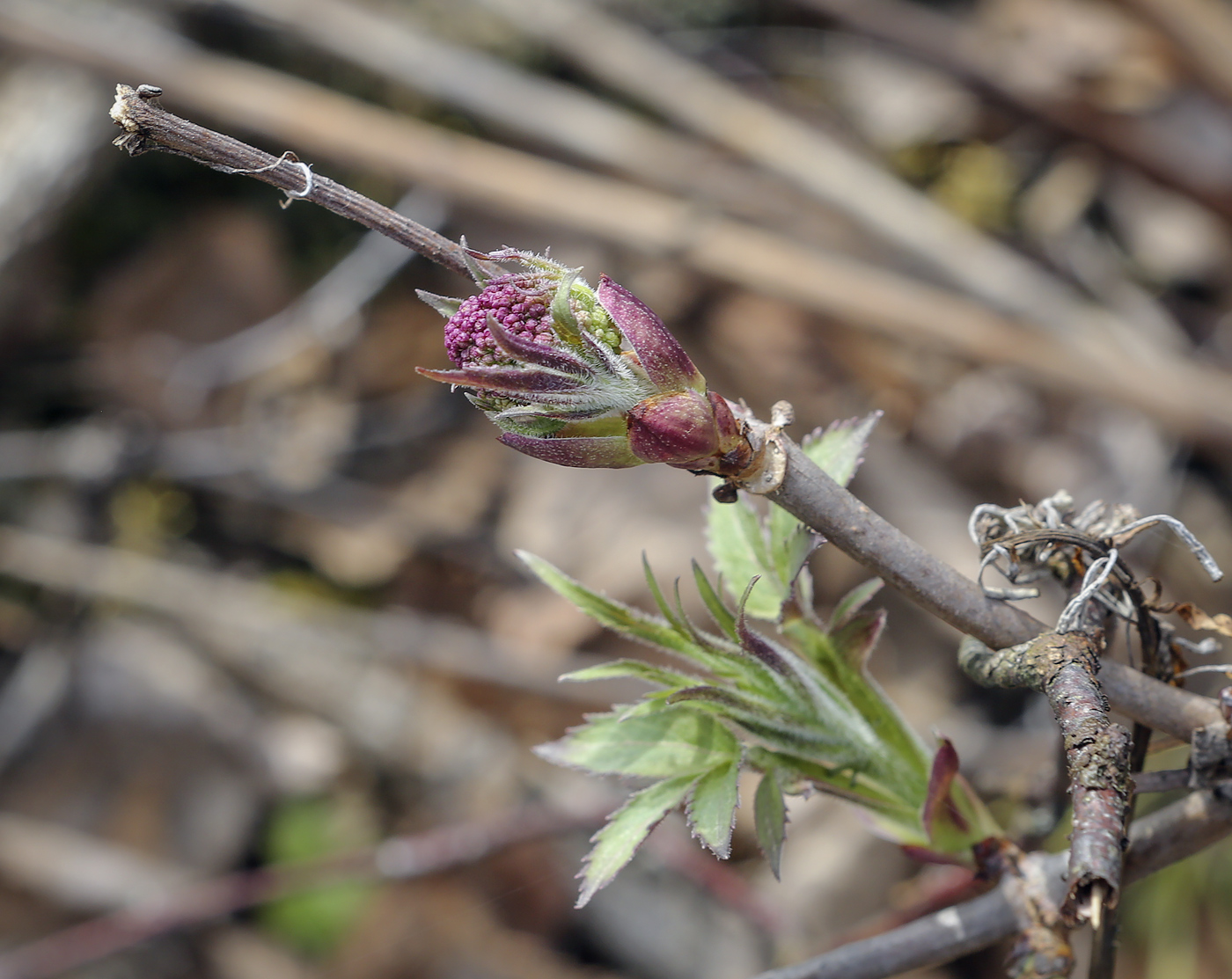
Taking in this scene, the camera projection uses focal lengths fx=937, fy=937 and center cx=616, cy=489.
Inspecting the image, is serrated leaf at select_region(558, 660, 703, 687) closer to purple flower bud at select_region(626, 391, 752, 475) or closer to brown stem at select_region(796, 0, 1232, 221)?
purple flower bud at select_region(626, 391, 752, 475)

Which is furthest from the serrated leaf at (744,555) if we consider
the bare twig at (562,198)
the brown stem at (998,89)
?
the brown stem at (998,89)

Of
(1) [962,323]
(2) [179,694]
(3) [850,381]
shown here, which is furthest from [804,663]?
(2) [179,694]

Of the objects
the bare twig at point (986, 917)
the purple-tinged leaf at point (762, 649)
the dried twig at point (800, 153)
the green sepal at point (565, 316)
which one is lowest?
the dried twig at point (800, 153)

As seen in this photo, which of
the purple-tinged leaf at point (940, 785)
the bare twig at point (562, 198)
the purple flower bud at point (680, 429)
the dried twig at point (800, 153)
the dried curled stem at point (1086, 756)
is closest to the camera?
the dried curled stem at point (1086, 756)

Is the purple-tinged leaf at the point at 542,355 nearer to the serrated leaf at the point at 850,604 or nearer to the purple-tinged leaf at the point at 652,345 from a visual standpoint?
the purple-tinged leaf at the point at 652,345

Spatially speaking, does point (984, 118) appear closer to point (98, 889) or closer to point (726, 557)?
point (726, 557)

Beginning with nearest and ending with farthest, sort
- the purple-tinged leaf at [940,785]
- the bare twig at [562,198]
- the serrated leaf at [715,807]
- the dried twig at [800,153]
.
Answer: the serrated leaf at [715,807] → the purple-tinged leaf at [940,785] → the bare twig at [562,198] → the dried twig at [800,153]

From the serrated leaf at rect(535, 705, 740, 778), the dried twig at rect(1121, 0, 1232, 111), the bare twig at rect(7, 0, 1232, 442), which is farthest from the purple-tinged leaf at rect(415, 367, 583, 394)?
the dried twig at rect(1121, 0, 1232, 111)

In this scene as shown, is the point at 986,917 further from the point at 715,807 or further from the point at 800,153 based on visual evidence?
the point at 800,153

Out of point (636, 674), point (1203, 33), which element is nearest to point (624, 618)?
point (636, 674)
